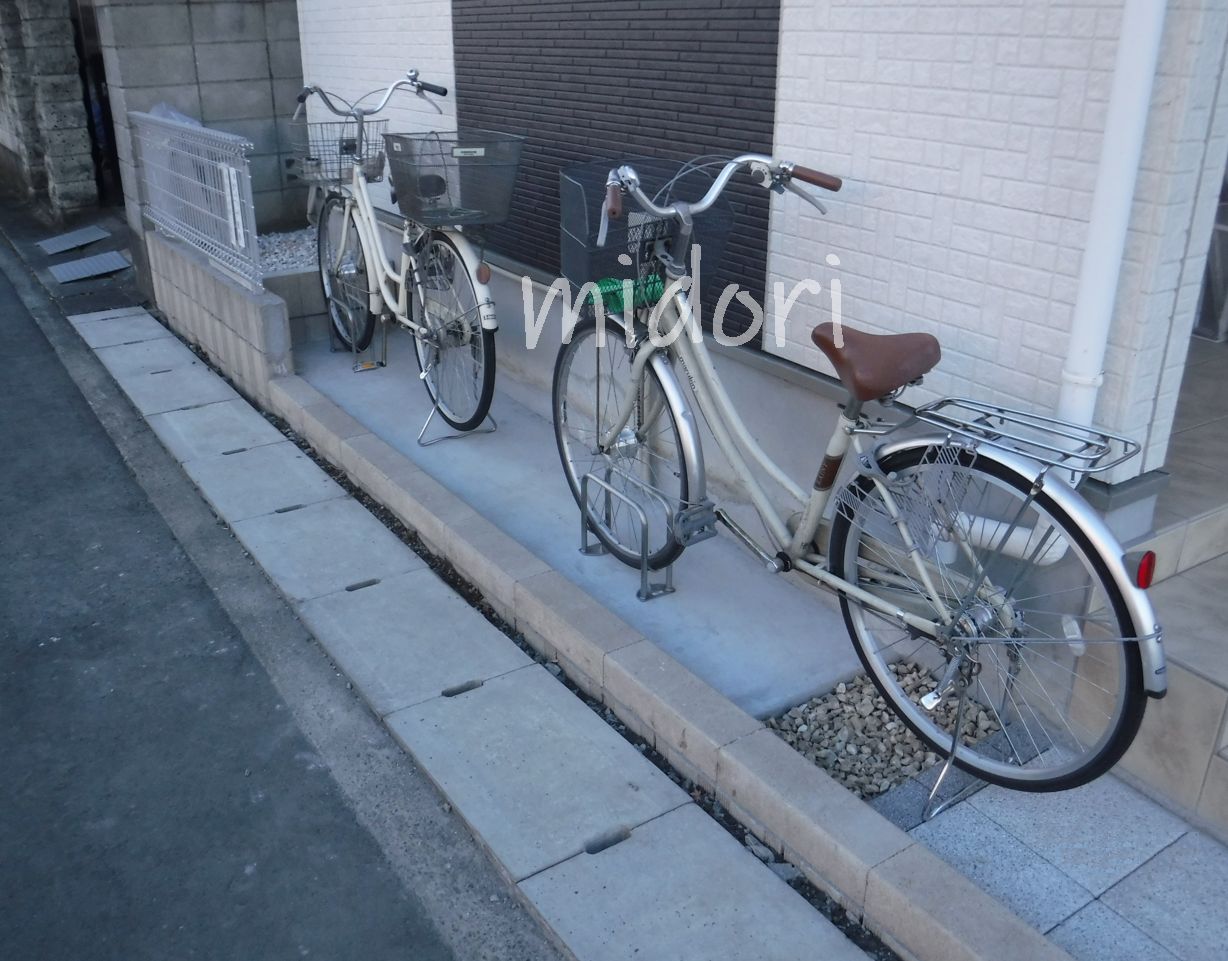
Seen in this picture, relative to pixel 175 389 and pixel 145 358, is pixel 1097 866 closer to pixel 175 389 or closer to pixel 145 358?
pixel 175 389

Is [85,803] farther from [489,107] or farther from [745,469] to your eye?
[489,107]

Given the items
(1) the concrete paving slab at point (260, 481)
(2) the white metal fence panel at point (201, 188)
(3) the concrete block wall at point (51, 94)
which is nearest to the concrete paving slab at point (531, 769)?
(1) the concrete paving slab at point (260, 481)

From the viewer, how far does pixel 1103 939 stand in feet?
7.99

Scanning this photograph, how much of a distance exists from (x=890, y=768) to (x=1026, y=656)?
506 mm

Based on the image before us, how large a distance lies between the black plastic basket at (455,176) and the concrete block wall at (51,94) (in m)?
8.11

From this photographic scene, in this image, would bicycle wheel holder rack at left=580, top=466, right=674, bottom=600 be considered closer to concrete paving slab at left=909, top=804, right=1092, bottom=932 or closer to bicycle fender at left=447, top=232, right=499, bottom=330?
bicycle fender at left=447, top=232, right=499, bottom=330

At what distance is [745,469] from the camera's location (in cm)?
353

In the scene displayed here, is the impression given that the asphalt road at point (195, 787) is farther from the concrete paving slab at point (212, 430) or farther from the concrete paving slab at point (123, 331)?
the concrete paving slab at point (123, 331)

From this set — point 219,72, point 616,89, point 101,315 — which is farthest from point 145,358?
point 616,89

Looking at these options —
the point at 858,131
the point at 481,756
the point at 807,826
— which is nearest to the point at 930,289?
the point at 858,131

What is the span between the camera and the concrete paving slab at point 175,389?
5.89 meters

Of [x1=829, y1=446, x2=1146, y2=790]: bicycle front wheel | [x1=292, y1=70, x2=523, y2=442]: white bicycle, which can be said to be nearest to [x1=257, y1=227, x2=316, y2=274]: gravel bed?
[x1=292, y1=70, x2=523, y2=442]: white bicycle

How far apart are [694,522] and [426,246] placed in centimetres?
241

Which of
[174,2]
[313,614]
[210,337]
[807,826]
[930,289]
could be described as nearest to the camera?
[807,826]
